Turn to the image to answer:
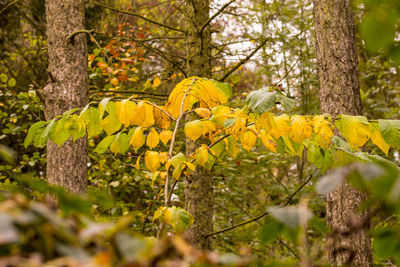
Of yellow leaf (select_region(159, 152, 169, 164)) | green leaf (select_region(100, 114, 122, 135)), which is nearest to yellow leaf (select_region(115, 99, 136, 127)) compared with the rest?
green leaf (select_region(100, 114, 122, 135))

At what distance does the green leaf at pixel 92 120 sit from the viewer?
5.95 ft

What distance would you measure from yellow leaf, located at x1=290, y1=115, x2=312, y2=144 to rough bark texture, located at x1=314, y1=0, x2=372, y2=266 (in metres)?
1.73

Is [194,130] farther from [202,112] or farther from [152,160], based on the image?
[152,160]

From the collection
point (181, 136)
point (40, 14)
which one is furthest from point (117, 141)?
point (40, 14)

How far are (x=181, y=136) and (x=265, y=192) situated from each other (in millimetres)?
2079

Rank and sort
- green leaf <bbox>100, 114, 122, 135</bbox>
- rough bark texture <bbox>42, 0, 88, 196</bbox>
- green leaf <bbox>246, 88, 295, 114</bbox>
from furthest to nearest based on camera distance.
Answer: rough bark texture <bbox>42, 0, 88, 196</bbox> < green leaf <bbox>100, 114, 122, 135</bbox> < green leaf <bbox>246, 88, 295, 114</bbox>

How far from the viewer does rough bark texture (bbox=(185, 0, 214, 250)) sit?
3.56m

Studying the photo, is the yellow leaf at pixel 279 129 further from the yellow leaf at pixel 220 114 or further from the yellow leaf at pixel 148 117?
the yellow leaf at pixel 148 117

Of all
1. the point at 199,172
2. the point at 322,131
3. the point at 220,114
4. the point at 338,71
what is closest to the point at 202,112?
the point at 220,114

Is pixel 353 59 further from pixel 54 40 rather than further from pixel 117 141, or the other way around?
pixel 54 40

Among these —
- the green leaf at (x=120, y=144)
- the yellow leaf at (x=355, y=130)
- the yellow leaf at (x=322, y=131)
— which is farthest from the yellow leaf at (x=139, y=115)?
the yellow leaf at (x=355, y=130)

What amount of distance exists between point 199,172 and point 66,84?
59.2 inches

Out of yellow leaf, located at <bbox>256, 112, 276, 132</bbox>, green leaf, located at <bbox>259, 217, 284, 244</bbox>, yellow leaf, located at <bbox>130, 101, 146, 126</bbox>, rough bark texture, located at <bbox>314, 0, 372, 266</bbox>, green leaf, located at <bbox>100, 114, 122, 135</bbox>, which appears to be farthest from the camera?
rough bark texture, located at <bbox>314, 0, 372, 266</bbox>

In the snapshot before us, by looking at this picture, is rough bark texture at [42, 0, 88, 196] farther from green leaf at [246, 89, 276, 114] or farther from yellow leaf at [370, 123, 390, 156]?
yellow leaf at [370, 123, 390, 156]
